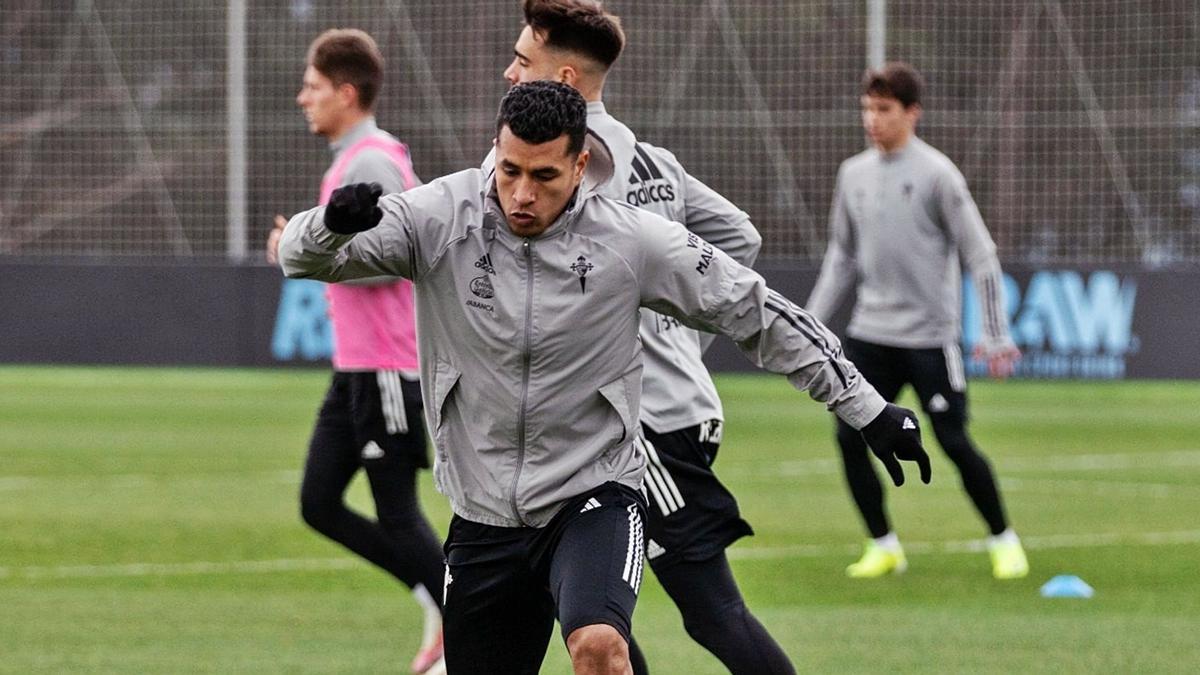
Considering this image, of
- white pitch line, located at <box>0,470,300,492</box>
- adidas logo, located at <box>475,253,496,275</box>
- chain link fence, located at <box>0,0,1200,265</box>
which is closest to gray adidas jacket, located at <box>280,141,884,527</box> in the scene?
adidas logo, located at <box>475,253,496,275</box>

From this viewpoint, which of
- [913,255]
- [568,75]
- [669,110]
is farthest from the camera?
[669,110]

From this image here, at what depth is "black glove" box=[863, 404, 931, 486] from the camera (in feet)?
16.9

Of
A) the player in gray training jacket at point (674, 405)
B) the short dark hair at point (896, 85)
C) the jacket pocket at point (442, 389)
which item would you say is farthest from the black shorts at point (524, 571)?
the short dark hair at point (896, 85)

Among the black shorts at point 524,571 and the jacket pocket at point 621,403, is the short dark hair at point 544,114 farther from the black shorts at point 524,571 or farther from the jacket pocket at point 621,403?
the black shorts at point 524,571

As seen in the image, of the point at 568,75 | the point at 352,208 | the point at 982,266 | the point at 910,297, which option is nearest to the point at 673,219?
the point at 568,75

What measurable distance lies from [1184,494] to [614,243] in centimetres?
968

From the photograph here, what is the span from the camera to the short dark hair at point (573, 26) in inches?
235

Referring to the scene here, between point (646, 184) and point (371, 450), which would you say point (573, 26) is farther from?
point (371, 450)

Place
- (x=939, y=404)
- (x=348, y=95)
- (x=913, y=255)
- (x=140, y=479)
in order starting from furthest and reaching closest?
(x=140, y=479) < (x=913, y=255) < (x=939, y=404) < (x=348, y=95)

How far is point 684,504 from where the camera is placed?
19.4ft

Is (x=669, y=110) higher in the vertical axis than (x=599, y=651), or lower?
lower

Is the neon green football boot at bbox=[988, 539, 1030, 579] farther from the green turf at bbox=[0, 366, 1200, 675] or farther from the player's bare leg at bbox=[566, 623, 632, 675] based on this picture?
the player's bare leg at bbox=[566, 623, 632, 675]

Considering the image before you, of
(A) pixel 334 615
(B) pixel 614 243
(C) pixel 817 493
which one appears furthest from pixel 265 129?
(B) pixel 614 243

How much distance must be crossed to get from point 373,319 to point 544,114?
2737 mm
